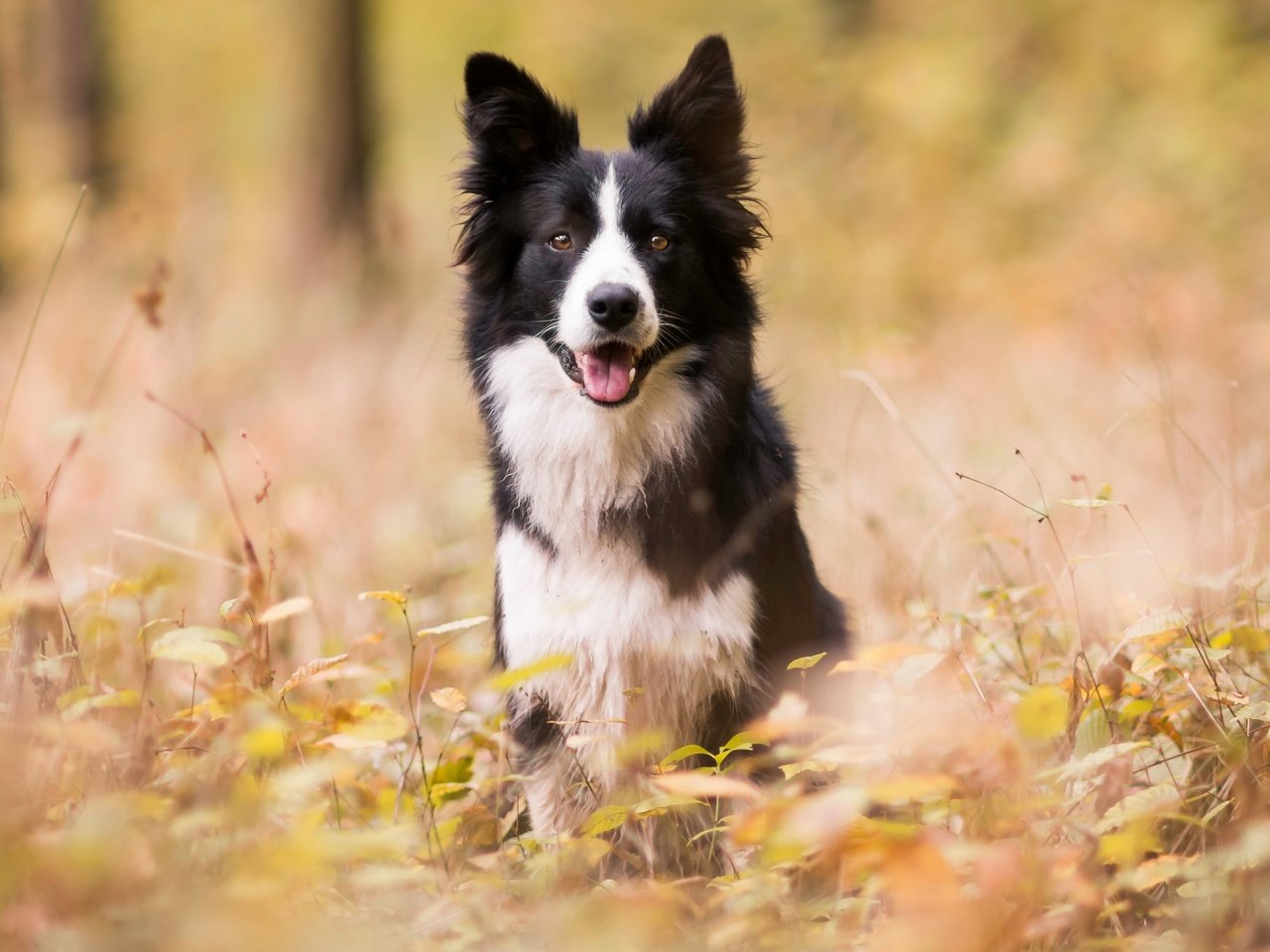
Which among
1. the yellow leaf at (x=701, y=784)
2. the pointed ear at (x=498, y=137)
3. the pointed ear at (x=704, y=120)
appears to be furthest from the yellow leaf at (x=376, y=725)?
the pointed ear at (x=704, y=120)

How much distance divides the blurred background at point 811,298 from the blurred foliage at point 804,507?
46 mm

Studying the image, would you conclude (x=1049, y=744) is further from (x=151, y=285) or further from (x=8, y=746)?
(x=151, y=285)

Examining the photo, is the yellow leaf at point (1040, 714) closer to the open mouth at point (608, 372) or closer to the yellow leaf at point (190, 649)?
the yellow leaf at point (190, 649)

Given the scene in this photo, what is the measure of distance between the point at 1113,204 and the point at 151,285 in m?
9.73

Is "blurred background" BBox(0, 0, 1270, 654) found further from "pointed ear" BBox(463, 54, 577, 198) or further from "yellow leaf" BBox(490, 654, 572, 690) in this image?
"yellow leaf" BBox(490, 654, 572, 690)

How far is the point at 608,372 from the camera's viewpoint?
3.22m

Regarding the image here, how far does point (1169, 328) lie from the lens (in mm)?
7238

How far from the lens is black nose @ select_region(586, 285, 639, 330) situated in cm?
305

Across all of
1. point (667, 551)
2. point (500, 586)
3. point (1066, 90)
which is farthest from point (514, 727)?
point (1066, 90)

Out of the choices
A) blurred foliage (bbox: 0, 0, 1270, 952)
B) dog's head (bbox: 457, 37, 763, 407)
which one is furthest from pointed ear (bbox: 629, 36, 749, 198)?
blurred foliage (bbox: 0, 0, 1270, 952)

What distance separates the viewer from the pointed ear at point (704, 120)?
339 cm

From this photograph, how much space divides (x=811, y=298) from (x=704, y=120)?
6322 millimetres

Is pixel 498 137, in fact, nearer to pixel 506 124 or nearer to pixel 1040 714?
pixel 506 124

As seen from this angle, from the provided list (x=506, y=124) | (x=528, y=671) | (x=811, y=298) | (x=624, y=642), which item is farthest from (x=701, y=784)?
(x=811, y=298)
